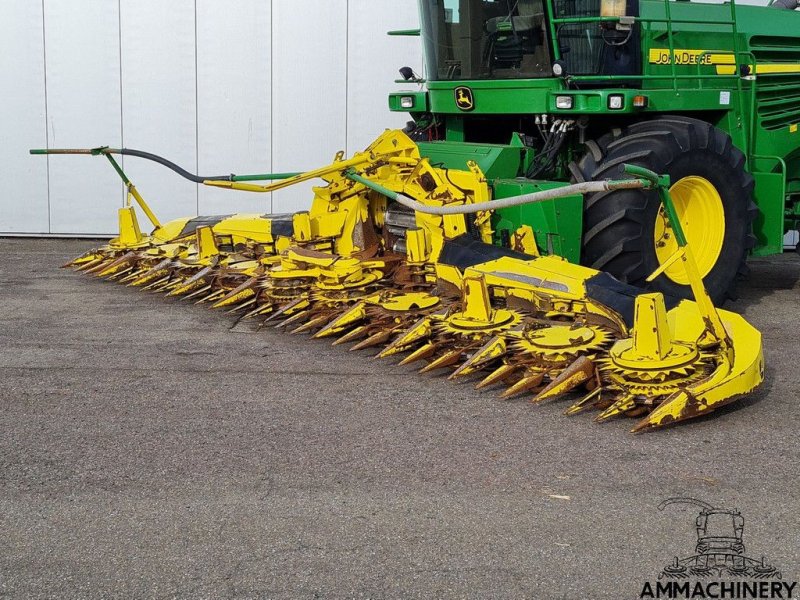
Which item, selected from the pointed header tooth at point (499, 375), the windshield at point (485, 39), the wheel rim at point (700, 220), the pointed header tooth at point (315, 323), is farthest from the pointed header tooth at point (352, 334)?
the windshield at point (485, 39)

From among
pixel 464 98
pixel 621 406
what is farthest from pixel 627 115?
pixel 621 406

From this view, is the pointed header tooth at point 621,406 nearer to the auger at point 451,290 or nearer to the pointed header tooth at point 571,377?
the auger at point 451,290

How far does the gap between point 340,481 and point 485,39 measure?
4003 millimetres

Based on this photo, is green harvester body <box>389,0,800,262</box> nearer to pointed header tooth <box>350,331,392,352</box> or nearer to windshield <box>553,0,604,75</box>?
windshield <box>553,0,604,75</box>

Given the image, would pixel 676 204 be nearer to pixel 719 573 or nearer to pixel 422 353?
pixel 422 353

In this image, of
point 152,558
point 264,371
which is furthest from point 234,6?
point 152,558

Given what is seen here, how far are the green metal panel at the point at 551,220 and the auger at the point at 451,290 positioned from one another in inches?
3.3

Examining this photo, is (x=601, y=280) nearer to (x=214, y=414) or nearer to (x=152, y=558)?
(x=214, y=414)

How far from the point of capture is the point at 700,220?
686cm

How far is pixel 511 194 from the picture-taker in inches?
248

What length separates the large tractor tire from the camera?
243 inches

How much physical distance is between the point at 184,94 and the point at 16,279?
9.19 ft

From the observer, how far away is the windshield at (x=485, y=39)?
677cm

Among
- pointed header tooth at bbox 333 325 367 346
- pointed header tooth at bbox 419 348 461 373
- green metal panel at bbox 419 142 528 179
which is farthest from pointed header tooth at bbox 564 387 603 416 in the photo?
green metal panel at bbox 419 142 528 179
